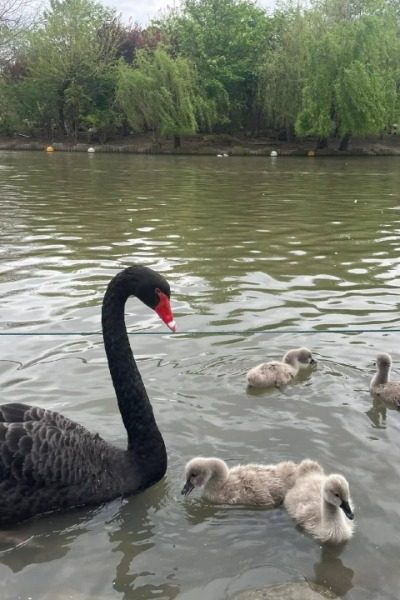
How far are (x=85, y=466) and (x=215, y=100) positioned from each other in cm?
3366

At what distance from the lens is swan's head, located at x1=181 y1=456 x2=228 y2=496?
10.1 feet

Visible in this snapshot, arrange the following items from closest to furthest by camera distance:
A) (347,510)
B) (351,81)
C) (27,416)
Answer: (347,510), (27,416), (351,81)

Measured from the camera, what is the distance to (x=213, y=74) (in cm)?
3606

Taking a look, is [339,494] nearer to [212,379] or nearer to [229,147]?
[212,379]

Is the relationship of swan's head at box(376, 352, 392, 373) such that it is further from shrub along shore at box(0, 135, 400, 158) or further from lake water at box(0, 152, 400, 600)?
shrub along shore at box(0, 135, 400, 158)

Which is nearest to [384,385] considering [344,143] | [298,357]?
[298,357]

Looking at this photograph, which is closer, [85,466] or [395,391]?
[85,466]

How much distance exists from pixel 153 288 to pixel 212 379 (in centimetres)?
141

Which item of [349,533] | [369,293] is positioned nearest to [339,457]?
[349,533]

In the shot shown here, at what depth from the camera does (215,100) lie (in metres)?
34.7

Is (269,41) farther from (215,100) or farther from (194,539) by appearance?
(194,539)

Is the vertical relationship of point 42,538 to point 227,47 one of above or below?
below

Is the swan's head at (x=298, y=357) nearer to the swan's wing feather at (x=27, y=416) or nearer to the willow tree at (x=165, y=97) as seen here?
the swan's wing feather at (x=27, y=416)

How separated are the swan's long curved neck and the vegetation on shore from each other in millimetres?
22585
